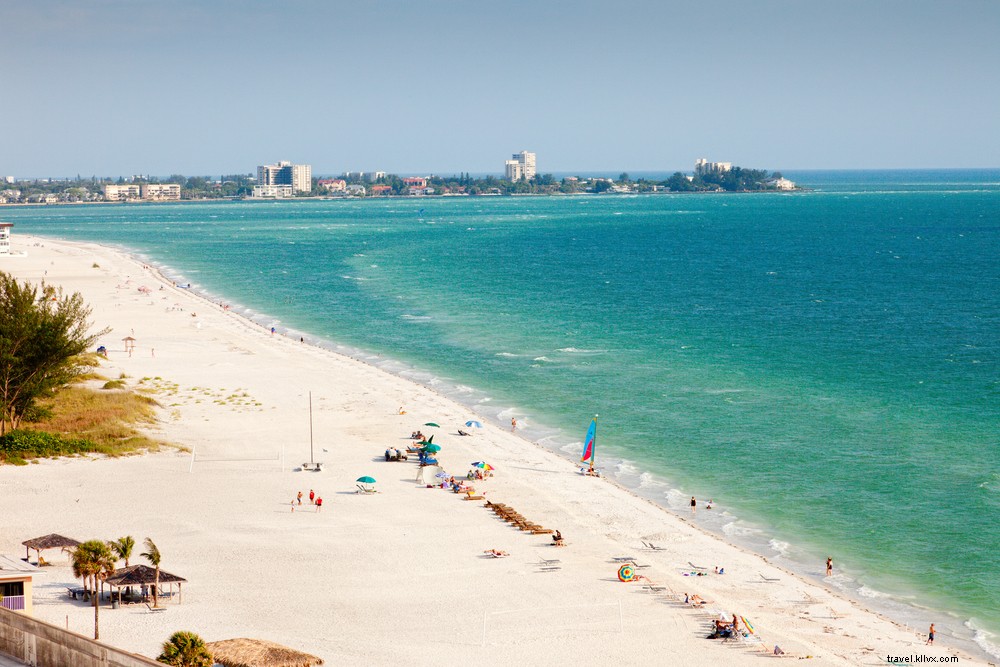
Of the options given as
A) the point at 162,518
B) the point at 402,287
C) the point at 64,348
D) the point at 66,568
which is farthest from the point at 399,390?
the point at 402,287

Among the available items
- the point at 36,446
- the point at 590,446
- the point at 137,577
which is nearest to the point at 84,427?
the point at 36,446

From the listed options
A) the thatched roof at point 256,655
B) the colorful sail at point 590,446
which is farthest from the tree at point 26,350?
the thatched roof at point 256,655

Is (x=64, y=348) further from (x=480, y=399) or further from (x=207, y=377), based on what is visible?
(x=480, y=399)

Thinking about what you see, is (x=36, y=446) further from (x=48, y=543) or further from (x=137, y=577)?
(x=137, y=577)

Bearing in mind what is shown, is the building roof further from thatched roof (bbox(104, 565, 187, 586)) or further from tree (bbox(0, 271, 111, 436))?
tree (bbox(0, 271, 111, 436))

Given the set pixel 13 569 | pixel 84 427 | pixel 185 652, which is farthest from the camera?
pixel 84 427

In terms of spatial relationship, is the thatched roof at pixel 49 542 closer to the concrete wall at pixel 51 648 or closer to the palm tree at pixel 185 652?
the palm tree at pixel 185 652
